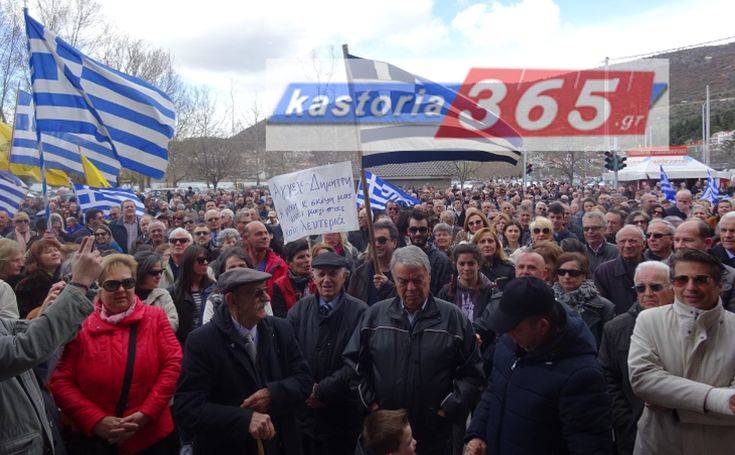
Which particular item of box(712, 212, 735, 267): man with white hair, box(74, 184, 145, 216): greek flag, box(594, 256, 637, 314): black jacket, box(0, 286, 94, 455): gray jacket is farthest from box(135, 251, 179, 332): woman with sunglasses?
box(74, 184, 145, 216): greek flag

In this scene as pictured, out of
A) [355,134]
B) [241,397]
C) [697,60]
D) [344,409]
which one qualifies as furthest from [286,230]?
[697,60]

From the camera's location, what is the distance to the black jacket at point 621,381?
3689 millimetres

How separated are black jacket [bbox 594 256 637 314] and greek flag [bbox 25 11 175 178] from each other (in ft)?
15.5

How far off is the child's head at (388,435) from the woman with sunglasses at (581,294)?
A: 2034mm

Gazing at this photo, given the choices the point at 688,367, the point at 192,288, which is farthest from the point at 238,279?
the point at 688,367

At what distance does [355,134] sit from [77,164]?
4.42 m

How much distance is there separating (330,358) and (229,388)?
1055mm

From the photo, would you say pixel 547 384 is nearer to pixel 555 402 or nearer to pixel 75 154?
pixel 555 402

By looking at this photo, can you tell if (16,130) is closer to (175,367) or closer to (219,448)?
(175,367)

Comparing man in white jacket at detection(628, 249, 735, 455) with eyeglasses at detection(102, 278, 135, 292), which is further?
eyeglasses at detection(102, 278, 135, 292)

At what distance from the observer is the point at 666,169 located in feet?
130

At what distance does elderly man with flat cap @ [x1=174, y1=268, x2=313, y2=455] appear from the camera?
11.2 ft

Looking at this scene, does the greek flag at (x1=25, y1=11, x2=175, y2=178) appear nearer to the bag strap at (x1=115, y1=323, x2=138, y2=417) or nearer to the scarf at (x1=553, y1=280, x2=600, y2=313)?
the bag strap at (x1=115, y1=323, x2=138, y2=417)

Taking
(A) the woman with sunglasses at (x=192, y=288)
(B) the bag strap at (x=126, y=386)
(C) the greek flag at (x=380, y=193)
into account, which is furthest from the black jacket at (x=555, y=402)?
(C) the greek flag at (x=380, y=193)
